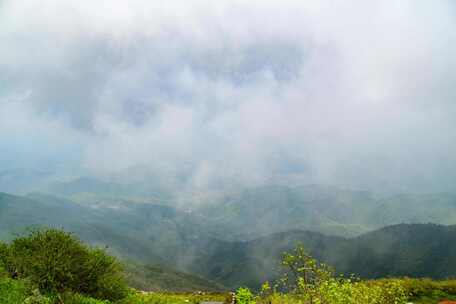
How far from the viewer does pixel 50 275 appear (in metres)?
17.7

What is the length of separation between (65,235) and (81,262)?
230 cm

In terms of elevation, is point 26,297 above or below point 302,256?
below

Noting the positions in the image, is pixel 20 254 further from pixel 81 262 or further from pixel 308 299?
pixel 308 299

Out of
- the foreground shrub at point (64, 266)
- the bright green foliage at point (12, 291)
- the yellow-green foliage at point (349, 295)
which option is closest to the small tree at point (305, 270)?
the yellow-green foliage at point (349, 295)

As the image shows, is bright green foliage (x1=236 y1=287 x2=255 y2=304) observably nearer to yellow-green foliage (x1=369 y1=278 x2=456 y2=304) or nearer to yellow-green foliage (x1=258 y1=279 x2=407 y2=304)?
yellow-green foliage (x1=258 y1=279 x2=407 y2=304)

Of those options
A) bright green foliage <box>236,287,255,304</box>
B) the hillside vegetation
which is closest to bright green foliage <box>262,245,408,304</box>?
the hillside vegetation

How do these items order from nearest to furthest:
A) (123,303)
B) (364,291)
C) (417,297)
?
(364,291), (123,303), (417,297)

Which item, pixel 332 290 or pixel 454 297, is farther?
pixel 454 297

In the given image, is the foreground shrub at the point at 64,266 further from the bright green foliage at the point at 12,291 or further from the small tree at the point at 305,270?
the small tree at the point at 305,270

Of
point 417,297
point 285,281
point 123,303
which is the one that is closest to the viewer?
point 285,281

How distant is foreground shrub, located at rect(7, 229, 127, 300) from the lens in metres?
17.7

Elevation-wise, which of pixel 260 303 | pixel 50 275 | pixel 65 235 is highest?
pixel 65 235

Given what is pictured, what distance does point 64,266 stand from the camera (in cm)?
1811

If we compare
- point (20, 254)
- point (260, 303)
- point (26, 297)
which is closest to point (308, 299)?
point (260, 303)
